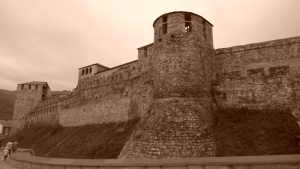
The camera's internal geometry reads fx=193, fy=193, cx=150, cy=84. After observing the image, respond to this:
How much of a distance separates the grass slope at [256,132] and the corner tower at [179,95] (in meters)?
0.90

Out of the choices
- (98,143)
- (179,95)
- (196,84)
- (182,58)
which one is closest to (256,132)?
(196,84)

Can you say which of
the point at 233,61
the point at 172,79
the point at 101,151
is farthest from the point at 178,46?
the point at 101,151

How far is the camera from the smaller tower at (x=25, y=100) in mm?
51156

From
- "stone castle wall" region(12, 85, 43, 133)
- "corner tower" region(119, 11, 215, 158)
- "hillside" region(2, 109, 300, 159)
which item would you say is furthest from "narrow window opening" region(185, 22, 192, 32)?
"stone castle wall" region(12, 85, 43, 133)

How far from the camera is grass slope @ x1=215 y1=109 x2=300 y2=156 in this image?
1130 cm

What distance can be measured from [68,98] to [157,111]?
89.5ft

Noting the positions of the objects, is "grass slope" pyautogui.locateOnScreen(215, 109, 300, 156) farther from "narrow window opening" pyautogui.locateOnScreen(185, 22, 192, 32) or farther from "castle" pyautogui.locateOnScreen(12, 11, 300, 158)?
"narrow window opening" pyautogui.locateOnScreen(185, 22, 192, 32)

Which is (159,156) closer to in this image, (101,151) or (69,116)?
(101,151)

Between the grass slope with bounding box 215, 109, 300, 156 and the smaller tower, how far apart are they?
51806 millimetres

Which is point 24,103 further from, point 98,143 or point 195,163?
point 195,163

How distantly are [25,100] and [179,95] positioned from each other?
171ft

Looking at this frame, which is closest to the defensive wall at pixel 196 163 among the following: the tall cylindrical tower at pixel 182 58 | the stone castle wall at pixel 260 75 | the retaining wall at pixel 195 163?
the retaining wall at pixel 195 163

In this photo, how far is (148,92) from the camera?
67.5 feet

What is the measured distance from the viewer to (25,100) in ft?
171
